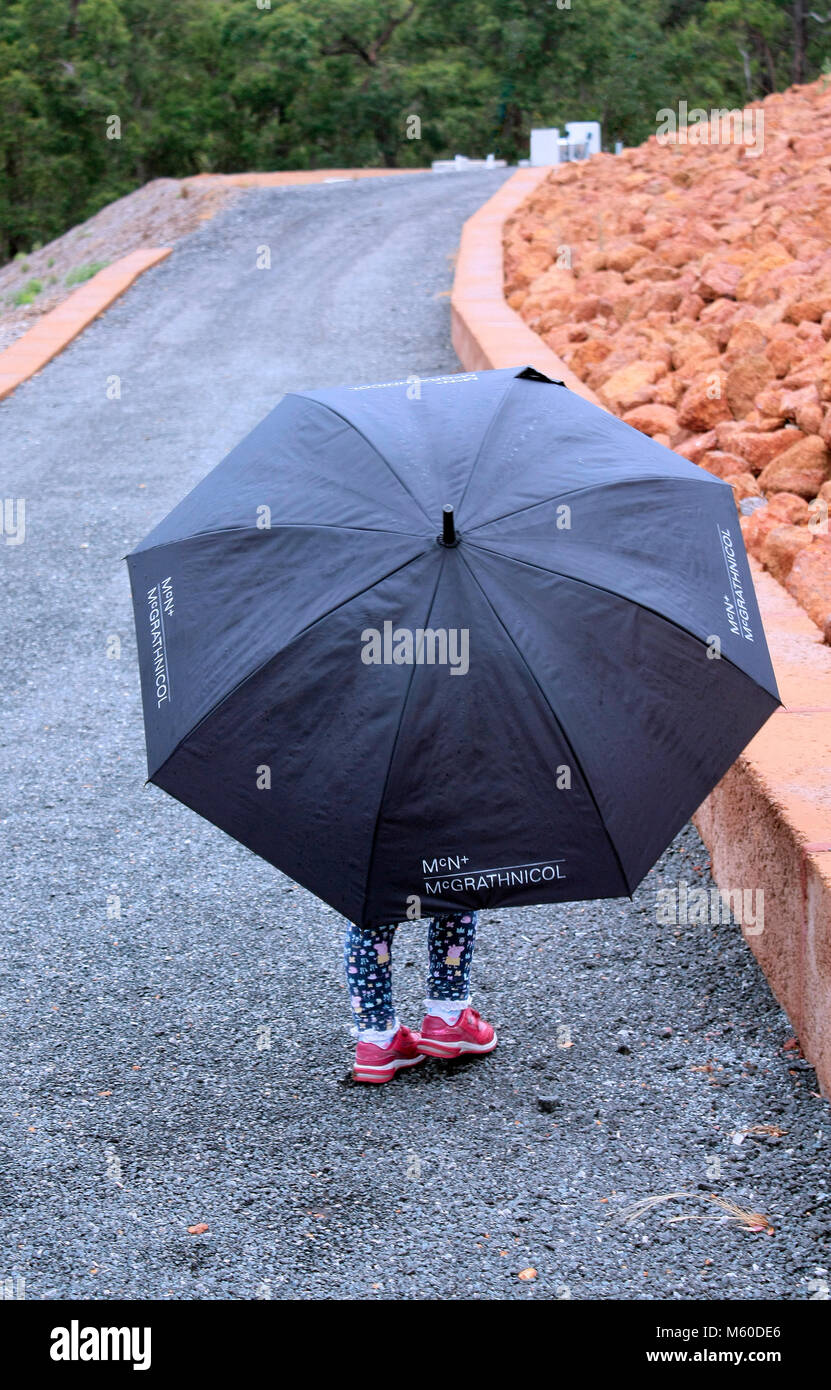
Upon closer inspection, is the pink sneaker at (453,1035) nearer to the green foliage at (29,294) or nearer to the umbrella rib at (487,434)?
the umbrella rib at (487,434)

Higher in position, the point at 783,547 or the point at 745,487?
the point at 745,487

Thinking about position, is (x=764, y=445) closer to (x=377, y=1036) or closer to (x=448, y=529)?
(x=377, y=1036)

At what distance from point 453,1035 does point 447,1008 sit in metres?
0.07

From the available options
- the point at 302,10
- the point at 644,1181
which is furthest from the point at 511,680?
the point at 302,10

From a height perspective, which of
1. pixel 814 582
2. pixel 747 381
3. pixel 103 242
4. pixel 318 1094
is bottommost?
pixel 318 1094

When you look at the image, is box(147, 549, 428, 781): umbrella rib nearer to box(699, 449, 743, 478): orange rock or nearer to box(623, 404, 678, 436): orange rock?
box(699, 449, 743, 478): orange rock

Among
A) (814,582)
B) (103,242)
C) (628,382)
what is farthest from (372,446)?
(103,242)

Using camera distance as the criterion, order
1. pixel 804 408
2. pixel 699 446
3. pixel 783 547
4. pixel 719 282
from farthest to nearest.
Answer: pixel 719 282 → pixel 699 446 → pixel 804 408 → pixel 783 547

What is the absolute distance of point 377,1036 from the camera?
9.95ft

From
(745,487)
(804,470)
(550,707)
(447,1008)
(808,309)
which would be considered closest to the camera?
(550,707)

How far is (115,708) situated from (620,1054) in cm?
266

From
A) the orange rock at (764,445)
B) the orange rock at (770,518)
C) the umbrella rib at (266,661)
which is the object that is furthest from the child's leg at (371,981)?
the orange rock at (764,445)

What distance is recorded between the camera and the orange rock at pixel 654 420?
6.45 meters

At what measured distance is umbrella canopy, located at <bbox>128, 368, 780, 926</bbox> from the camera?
2316mm
